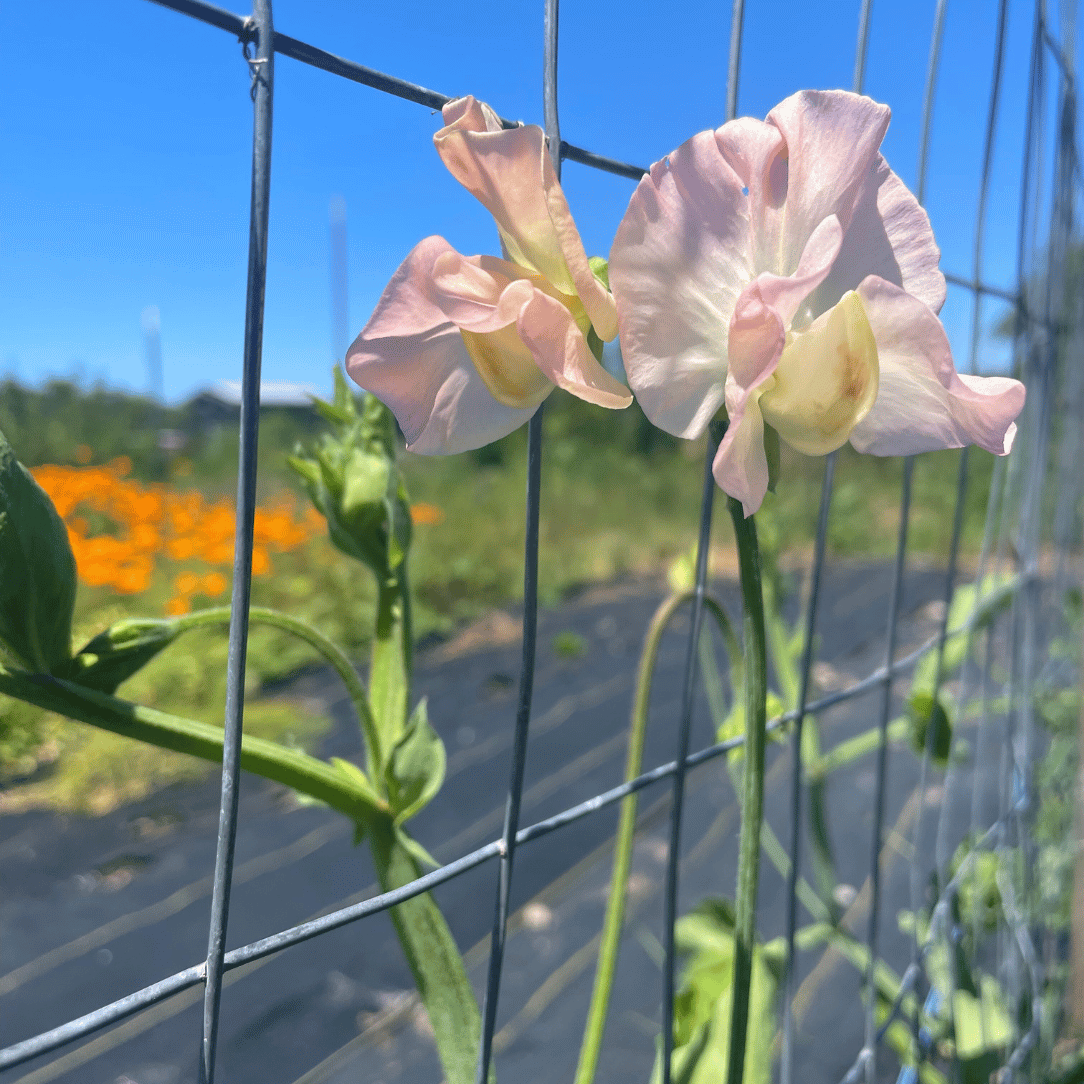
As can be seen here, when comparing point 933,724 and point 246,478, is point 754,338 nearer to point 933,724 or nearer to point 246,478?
point 246,478

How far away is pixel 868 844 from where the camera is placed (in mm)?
2336

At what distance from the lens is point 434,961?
48 centimetres

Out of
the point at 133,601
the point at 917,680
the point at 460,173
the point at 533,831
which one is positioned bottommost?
the point at 133,601

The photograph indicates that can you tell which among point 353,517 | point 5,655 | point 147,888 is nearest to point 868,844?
point 147,888

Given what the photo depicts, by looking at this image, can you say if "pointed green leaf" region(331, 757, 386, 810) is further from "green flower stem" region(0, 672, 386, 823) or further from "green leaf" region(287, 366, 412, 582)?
"green leaf" region(287, 366, 412, 582)

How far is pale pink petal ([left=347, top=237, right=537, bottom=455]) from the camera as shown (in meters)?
0.32

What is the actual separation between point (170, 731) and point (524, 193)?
0.27 metres

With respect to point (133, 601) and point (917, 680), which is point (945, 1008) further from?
point (133, 601)

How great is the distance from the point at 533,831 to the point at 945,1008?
952mm

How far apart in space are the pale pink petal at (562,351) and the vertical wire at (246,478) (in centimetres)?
9

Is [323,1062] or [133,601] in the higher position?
[133,601]

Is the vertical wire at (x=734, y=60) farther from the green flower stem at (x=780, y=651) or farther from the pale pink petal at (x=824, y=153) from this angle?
the green flower stem at (x=780, y=651)

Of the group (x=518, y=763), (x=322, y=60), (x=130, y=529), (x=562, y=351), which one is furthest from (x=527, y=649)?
(x=130, y=529)

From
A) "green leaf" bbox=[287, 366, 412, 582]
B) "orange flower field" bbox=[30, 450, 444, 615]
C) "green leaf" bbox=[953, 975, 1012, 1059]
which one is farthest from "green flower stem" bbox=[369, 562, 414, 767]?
"green leaf" bbox=[953, 975, 1012, 1059]
